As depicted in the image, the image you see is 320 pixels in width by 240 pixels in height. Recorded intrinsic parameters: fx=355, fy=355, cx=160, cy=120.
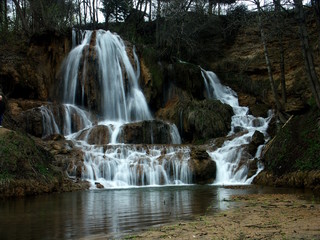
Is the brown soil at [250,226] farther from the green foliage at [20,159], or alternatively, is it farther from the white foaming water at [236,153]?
the white foaming water at [236,153]

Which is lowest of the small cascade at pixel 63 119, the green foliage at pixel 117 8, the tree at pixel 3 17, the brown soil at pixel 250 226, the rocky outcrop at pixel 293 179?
the rocky outcrop at pixel 293 179

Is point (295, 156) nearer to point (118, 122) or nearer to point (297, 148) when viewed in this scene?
point (297, 148)

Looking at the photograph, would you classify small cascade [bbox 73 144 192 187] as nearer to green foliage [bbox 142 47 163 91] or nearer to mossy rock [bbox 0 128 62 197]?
mossy rock [bbox 0 128 62 197]

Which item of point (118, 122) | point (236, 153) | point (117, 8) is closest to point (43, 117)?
point (118, 122)

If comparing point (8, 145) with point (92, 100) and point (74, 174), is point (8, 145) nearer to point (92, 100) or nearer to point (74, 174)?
point (74, 174)

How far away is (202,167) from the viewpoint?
16.7 metres

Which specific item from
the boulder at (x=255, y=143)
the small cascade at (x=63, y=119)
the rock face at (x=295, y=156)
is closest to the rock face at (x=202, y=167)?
the boulder at (x=255, y=143)

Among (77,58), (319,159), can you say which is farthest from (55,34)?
(319,159)

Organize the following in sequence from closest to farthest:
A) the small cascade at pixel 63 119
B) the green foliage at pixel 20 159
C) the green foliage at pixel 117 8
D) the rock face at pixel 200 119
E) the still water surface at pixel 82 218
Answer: the still water surface at pixel 82 218 < the green foliage at pixel 20 159 < the small cascade at pixel 63 119 < the rock face at pixel 200 119 < the green foliage at pixel 117 8

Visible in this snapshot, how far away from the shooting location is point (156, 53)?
29109mm

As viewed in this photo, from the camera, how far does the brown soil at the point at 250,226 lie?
439 centimetres

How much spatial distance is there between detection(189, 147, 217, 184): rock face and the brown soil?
9.74m

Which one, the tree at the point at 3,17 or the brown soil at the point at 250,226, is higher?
the tree at the point at 3,17

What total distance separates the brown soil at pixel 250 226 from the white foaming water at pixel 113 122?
925 cm
